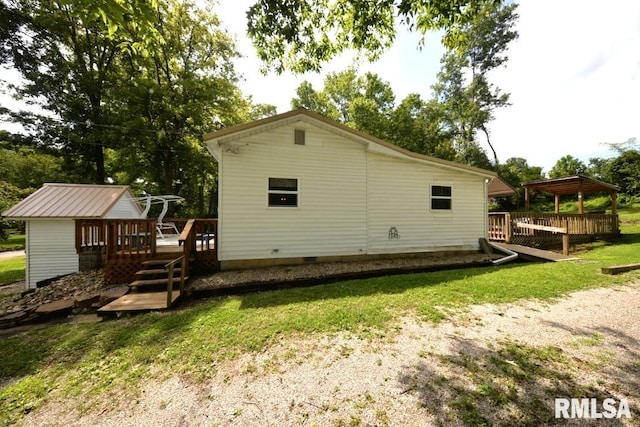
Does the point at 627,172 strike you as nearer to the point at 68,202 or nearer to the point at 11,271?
the point at 68,202

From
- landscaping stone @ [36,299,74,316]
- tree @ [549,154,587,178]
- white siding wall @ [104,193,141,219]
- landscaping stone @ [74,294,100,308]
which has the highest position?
tree @ [549,154,587,178]

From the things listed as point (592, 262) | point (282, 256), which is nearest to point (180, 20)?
point (282, 256)

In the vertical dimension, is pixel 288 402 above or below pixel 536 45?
below

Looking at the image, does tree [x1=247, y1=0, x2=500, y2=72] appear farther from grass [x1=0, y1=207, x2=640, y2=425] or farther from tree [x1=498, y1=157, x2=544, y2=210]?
tree [x1=498, y1=157, x2=544, y2=210]

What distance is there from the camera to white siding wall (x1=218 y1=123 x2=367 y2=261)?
273 inches

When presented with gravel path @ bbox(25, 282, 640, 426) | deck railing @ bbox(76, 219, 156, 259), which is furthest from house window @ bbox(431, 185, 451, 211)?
deck railing @ bbox(76, 219, 156, 259)

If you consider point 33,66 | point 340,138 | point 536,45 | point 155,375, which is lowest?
point 155,375

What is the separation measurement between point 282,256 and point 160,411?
5.17 metres

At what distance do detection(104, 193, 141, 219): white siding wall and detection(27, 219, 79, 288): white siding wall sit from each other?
1.28m

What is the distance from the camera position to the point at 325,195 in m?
7.62

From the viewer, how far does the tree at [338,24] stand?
4.40 m

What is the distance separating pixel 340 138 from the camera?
25.5ft

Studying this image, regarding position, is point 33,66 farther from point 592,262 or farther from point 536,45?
point 592,262

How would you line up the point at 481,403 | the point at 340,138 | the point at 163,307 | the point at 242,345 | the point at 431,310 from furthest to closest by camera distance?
the point at 340,138, the point at 163,307, the point at 431,310, the point at 242,345, the point at 481,403
